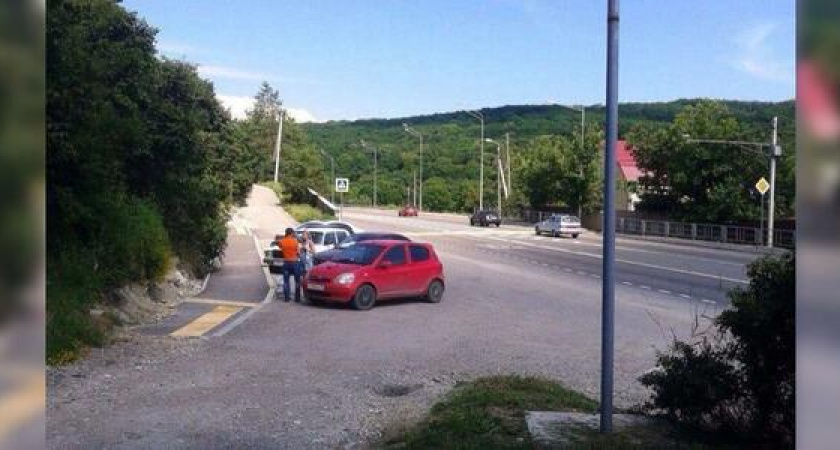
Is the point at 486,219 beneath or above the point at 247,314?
above

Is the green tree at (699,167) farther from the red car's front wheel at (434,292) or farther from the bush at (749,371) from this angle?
the bush at (749,371)

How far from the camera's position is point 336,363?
484 inches

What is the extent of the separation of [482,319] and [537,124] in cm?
10100

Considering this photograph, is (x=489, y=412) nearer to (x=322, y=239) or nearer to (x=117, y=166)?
(x=117, y=166)

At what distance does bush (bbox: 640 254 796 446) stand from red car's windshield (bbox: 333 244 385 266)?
1306 cm

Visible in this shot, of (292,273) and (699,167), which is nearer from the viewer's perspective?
(292,273)

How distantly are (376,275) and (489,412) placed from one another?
12.0 m

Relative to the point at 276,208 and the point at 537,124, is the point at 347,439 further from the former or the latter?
the point at 537,124

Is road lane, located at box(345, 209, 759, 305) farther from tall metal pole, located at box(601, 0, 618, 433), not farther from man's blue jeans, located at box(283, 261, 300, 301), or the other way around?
tall metal pole, located at box(601, 0, 618, 433)

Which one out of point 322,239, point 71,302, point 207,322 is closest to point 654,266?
point 322,239

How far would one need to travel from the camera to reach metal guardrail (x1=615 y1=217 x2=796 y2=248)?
52.1 metres

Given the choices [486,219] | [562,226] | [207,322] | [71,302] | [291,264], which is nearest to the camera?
[71,302]

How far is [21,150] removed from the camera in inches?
60.9

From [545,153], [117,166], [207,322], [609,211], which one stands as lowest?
[207,322]
